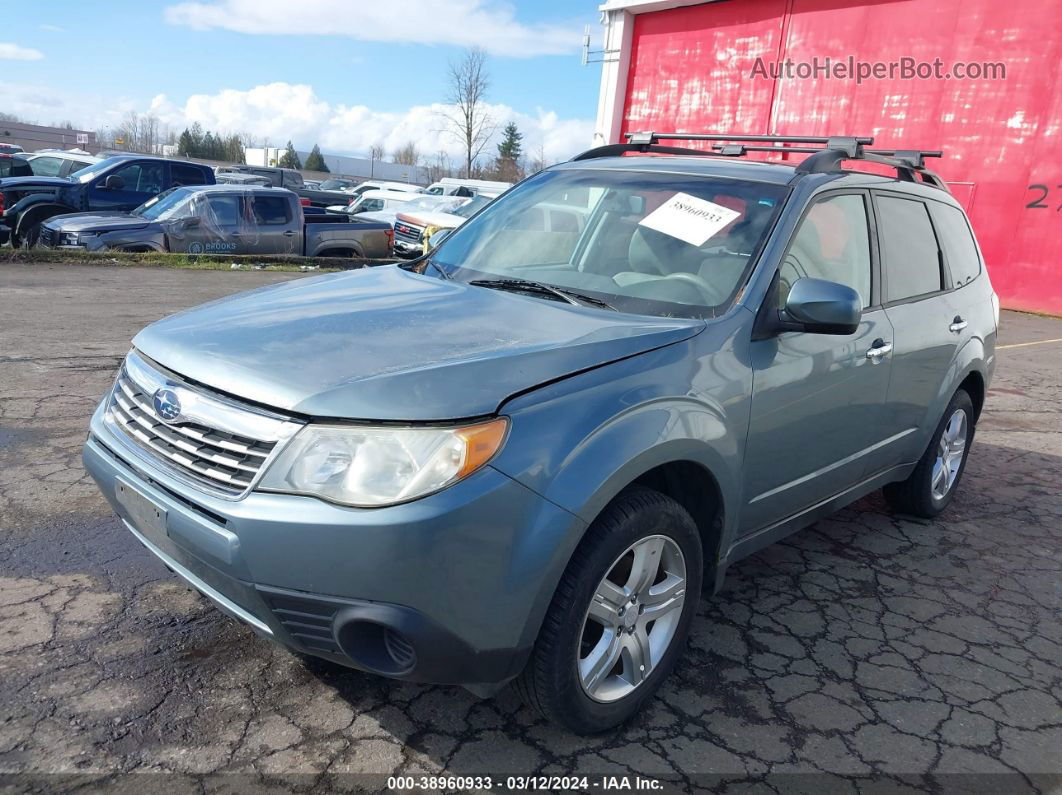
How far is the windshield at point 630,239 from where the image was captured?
3.16 m

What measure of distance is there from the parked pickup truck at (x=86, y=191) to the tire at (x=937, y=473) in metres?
14.5

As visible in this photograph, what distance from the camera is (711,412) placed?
275 centimetres

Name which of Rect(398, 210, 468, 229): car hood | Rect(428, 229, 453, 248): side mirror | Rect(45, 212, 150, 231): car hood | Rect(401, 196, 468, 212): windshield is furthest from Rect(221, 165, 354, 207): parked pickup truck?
Rect(428, 229, 453, 248): side mirror

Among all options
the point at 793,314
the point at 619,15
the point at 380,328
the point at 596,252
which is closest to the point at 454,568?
the point at 380,328

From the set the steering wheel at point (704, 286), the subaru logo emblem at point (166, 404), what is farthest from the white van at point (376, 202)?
the subaru logo emblem at point (166, 404)

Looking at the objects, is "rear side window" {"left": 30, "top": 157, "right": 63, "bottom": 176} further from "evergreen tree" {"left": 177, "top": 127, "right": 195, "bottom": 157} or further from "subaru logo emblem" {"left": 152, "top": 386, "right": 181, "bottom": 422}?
"evergreen tree" {"left": 177, "top": 127, "right": 195, "bottom": 157}

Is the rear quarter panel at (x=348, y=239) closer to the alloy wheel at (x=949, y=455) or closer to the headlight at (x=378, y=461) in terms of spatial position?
the alloy wheel at (x=949, y=455)

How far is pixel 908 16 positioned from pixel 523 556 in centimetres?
1694

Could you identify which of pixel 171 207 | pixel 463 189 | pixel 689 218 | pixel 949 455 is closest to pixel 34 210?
pixel 171 207

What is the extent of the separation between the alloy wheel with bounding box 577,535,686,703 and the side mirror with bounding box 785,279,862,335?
92 centimetres

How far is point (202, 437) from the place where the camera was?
7.73 feet

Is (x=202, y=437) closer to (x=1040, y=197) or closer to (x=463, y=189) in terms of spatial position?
A: (x=1040, y=197)

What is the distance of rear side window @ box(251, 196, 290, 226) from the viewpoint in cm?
1373

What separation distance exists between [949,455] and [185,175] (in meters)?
15.4
